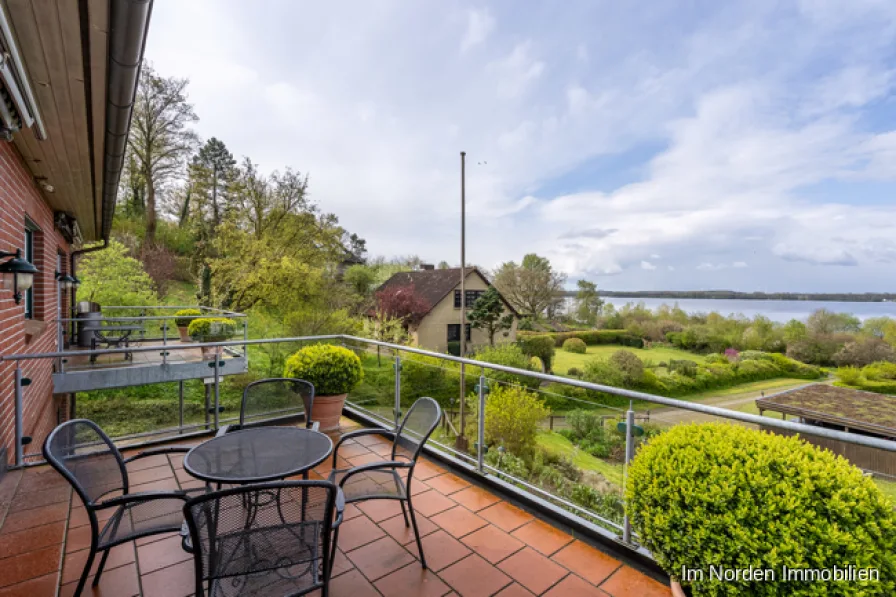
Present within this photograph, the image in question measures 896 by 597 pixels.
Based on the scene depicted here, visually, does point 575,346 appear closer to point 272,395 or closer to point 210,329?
point 210,329

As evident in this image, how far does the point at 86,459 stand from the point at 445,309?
2117 cm

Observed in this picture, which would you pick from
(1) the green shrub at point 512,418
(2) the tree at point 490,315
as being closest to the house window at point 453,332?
(2) the tree at point 490,315

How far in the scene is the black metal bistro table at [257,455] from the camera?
181 cm

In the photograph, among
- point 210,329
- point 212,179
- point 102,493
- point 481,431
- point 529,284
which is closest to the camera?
point 102,493

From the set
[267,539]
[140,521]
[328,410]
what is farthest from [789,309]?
[140,521]

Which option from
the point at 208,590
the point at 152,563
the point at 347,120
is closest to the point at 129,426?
the point at 347,120

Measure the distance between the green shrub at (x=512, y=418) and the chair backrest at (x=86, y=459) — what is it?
7.57ft

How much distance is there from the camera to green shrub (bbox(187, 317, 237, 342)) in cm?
890

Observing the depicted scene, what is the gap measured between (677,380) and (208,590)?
24678 millimetres

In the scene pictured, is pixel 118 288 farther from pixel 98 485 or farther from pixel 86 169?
pixel 98 485

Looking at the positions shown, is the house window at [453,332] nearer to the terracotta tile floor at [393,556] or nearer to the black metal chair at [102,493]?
the terracotta tile floor at [393,556]

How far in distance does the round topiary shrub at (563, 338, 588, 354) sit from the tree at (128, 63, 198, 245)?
24916mm

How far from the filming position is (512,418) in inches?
140

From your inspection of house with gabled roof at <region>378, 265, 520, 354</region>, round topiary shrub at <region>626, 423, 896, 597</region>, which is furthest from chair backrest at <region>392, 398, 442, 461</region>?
house with gabled roof at <region>378, 265, 520, 354</region>
